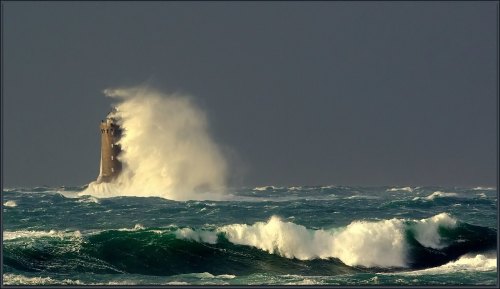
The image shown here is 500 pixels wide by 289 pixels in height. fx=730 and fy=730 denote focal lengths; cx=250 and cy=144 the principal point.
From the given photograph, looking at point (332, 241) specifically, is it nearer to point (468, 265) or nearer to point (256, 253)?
point (256, 253)

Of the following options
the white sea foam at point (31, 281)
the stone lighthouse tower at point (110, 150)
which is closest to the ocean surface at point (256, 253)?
the white sea foam at point (31, 281)

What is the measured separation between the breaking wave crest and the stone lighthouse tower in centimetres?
3426

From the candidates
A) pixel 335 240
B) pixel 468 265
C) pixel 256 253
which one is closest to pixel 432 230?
pixel 335 240

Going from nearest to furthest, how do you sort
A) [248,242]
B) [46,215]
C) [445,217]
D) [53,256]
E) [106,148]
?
[53,256] < [248,242] < [445,217] < [46,215] < [106,148]

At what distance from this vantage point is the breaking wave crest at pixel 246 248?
2095cm

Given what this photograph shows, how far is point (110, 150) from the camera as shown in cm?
5944

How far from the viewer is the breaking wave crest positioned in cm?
2095

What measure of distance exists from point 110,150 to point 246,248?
37796 millimetres

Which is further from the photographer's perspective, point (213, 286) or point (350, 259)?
point (350, 259)

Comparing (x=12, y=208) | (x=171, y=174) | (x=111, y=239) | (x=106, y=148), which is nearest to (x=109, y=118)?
(x=106, y=148)

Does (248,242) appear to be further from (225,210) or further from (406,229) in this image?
(225,210)

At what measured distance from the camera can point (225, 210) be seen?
35.8 m

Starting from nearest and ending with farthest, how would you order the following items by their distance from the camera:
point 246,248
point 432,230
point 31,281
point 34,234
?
point 31,281, point 246,248, point 34,234, point 432,230

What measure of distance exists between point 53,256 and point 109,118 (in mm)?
39930
